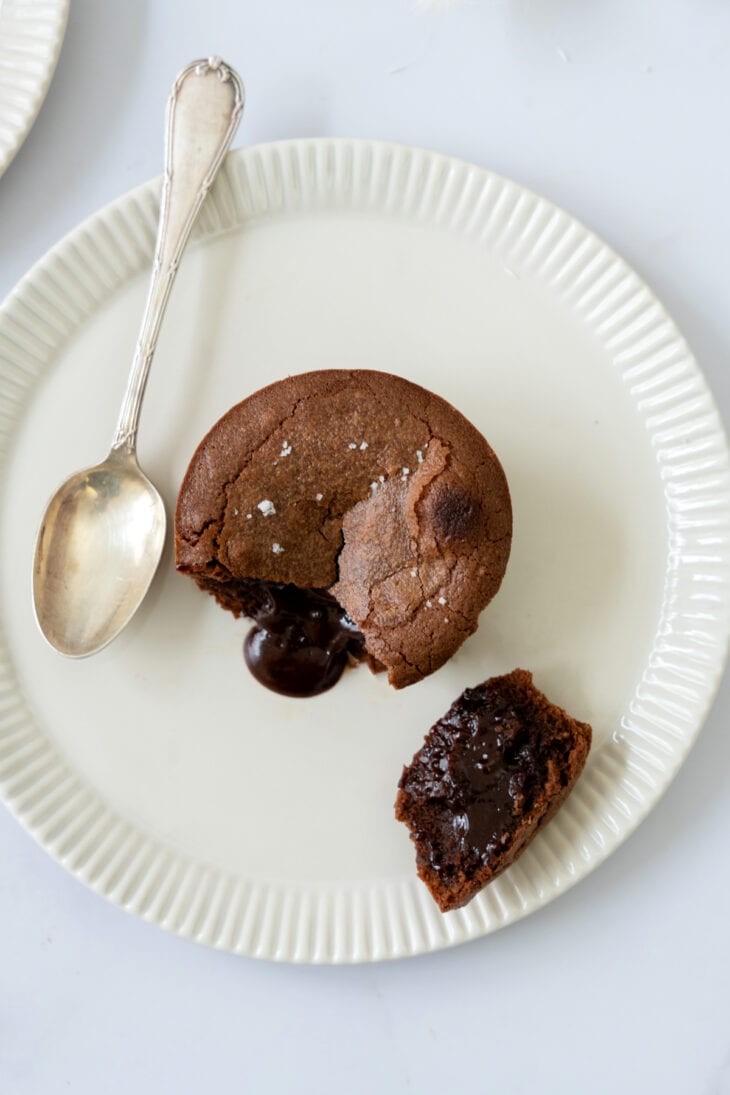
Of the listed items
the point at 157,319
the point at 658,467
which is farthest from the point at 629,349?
the point at 157,319

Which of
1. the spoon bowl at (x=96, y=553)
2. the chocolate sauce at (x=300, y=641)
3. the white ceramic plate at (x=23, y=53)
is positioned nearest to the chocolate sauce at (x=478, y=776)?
the chocolate sauce at (x=300, y=641)

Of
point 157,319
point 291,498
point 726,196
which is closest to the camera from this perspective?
point 291,498

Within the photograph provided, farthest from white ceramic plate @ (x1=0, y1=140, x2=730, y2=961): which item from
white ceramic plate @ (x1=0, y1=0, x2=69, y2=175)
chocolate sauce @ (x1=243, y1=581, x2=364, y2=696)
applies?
white ceramic plate @ (x1=0, y1=0, x2=69, y2=175)

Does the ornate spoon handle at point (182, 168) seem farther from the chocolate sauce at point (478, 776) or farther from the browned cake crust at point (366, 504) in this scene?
the chocolate sauce at point (478, 776)

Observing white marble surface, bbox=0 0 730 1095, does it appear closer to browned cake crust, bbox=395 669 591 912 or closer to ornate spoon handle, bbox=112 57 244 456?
ornate spoon handle, bbox=112 57 244 456

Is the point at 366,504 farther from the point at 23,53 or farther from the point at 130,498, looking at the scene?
the point at 23,53

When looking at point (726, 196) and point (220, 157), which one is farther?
point (726, 196)

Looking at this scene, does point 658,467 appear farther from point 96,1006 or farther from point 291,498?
point 96,1006
